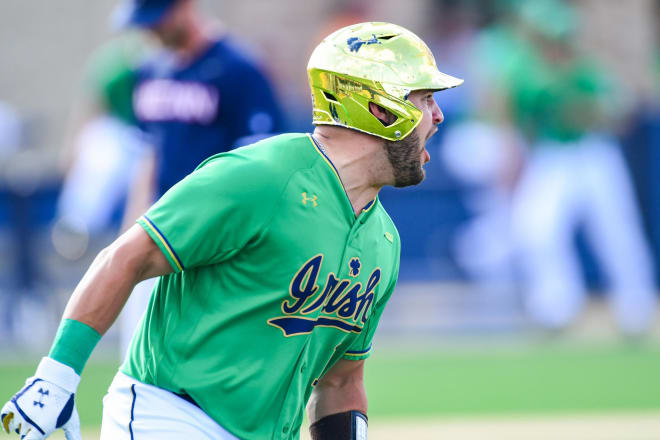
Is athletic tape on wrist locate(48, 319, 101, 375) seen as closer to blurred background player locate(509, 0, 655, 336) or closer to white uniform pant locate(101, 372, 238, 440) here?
white uniform pant locate(101, 372, 238, 440)

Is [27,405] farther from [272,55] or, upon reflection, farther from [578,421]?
[272,55]

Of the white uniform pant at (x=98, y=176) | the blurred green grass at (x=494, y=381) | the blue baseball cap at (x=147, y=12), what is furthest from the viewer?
the white uniform pant at (x=98, y=176)

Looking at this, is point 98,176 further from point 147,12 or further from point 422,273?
point 147,12

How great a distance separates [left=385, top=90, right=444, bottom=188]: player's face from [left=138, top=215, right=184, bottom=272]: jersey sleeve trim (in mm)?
894

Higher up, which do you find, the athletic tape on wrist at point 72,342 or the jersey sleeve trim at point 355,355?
the jersey sleeve trim at point 355,355

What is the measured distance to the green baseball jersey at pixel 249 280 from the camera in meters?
3.38

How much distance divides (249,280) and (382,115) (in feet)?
2.41

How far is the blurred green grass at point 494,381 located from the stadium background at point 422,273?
21mm

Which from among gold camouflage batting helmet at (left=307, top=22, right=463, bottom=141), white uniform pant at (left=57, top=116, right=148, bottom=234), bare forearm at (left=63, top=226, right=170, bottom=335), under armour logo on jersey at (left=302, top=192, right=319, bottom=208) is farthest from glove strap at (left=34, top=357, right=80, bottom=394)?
white uniform pant at (left=57, top=116, right=148, bottom=234)

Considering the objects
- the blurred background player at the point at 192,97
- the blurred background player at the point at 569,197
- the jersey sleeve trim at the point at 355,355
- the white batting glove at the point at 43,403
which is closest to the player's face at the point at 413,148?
the jersey sleeve trim at the point at 355,355

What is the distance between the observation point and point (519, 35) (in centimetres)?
1609

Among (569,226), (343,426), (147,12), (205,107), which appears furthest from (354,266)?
(569,226)

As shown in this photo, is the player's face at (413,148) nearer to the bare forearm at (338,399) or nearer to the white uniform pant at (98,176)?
the bare forearm at (338,399)

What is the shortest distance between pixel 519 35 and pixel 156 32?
1044 cm
